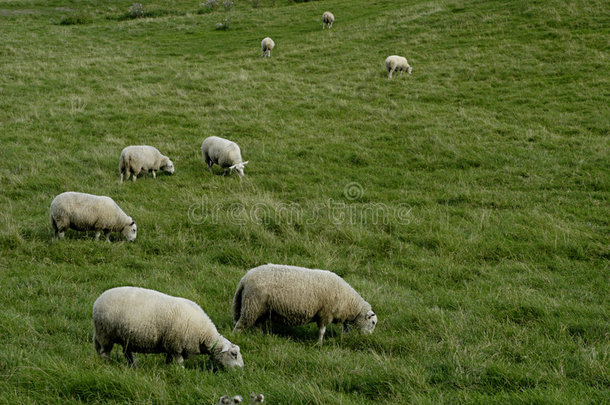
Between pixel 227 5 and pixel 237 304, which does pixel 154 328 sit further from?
pixel 227 5

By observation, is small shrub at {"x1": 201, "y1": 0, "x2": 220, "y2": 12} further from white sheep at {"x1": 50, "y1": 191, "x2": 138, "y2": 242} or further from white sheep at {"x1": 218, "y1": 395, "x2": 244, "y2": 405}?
white sheep at {"x1": 218, "y1": 395, "x2": 244, "y2": 405}

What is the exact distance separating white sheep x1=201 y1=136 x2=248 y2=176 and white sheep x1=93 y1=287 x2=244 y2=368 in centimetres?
799

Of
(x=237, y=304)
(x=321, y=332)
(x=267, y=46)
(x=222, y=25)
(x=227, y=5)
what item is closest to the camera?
(x=321, y=332)

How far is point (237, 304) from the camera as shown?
630 centimetres

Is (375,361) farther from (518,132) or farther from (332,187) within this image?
(518,132)

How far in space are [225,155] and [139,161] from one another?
7.56 feet

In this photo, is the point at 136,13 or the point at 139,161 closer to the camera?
the point at 139,161

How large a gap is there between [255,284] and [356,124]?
12629 millimetres

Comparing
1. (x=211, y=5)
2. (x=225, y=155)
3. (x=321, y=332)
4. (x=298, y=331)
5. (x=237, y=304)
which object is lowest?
(x=298, y=331)

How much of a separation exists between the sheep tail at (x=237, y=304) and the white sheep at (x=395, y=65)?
19296 millimetres

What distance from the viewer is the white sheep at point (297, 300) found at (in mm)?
5957

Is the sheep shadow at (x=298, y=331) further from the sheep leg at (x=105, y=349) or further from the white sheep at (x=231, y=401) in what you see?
the white sheep at (x=231, y=401)

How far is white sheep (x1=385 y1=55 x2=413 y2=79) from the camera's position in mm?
23734

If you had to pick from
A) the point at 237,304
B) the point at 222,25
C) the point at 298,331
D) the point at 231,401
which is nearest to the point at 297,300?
the point at 298,331
